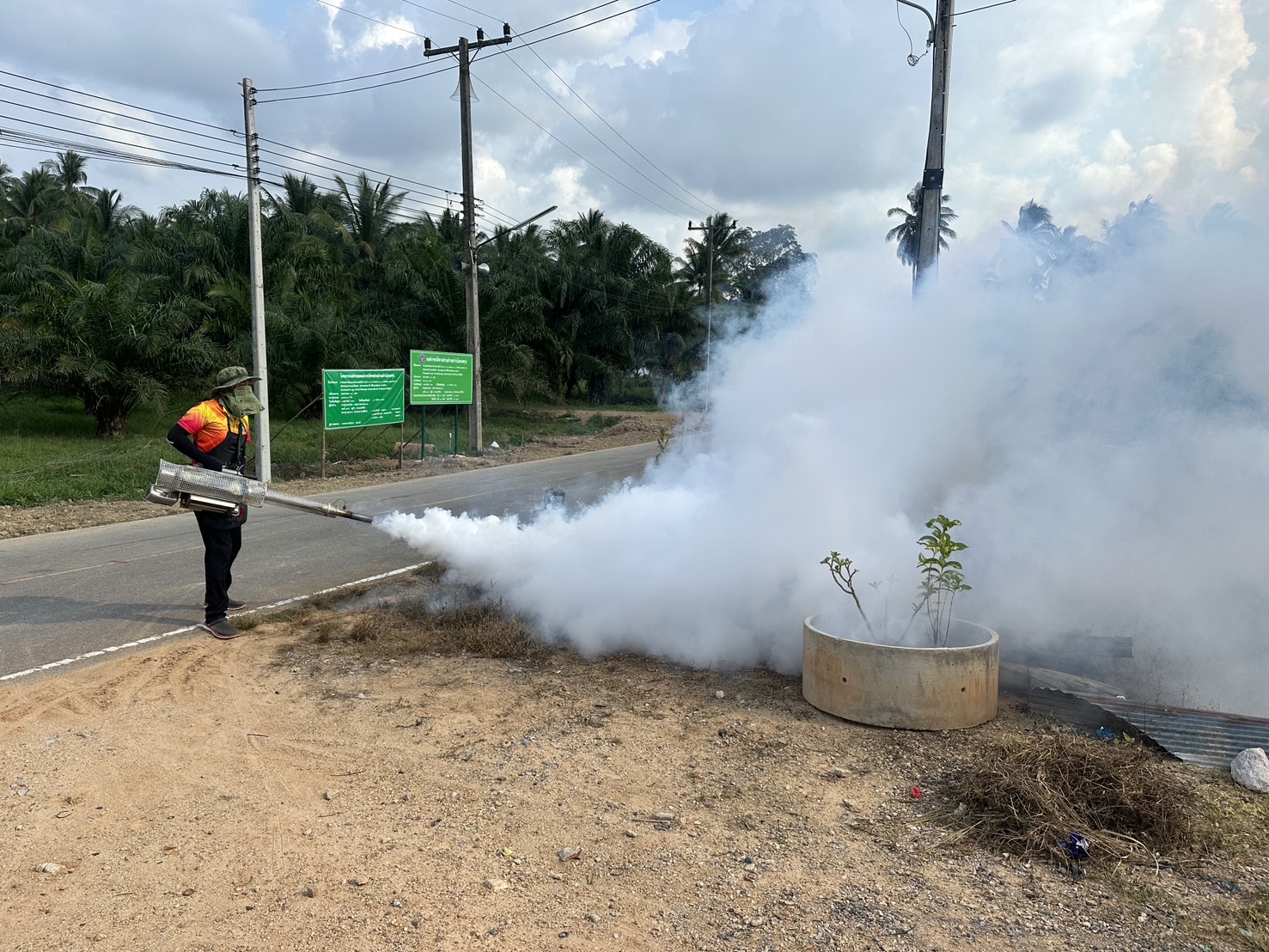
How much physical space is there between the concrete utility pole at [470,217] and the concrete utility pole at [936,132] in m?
13.2

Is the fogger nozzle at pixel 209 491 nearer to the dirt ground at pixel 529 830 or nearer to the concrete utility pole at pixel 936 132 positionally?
the dirt ground at pixel 529 830

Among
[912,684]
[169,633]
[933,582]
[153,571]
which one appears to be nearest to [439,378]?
[153,571]

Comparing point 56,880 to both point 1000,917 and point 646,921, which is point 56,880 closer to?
point 646,921

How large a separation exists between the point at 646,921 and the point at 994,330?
5572 mm

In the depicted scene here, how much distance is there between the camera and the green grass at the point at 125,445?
1428 centimetres

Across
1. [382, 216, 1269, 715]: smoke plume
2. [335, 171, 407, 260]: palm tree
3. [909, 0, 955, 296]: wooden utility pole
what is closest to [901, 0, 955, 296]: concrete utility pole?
[909, 0, 955, 296]: wooden utility pole

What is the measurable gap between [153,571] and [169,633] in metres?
2.60

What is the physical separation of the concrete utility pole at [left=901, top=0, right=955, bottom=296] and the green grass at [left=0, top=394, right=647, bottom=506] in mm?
12227

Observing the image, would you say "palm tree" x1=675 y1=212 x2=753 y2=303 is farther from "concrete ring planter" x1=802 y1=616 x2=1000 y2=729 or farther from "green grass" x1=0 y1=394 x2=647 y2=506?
"concrete ring planter" x1=802 y1=616 x2=1000 y2=729

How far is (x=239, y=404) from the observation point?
703cm

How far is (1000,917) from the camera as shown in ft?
10.5

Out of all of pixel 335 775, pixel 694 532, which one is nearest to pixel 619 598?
pixel 694 532

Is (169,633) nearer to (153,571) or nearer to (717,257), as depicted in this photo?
(153,571)

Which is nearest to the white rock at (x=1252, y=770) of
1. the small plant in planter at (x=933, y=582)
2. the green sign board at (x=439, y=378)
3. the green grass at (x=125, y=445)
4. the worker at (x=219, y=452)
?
the small plant in planter at (x=933, y=582)
